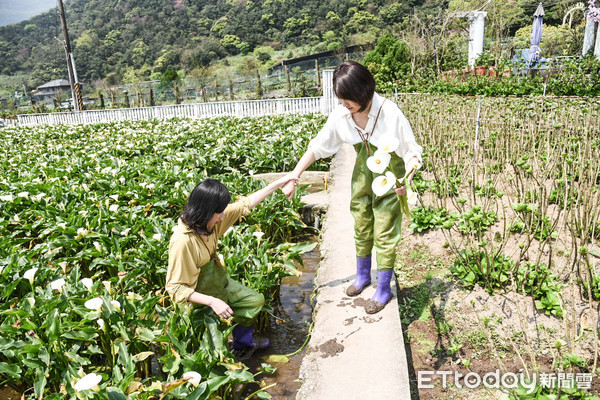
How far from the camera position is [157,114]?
15398 mm

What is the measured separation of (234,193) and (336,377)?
2536 millimetres

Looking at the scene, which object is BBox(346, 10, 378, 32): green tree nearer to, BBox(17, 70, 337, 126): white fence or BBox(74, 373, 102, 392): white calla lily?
BBox(17, 70, 337, 126): white fence

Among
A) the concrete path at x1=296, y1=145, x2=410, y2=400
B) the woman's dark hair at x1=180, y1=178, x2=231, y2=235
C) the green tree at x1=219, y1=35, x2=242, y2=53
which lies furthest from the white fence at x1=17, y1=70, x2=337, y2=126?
the green tree at x1=219, y1=35, x2=242, y2=53

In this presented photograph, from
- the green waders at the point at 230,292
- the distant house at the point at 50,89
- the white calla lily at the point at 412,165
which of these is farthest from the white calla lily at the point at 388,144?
the distant house at the point at 50,89

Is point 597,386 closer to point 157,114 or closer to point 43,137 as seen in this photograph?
point 43,137

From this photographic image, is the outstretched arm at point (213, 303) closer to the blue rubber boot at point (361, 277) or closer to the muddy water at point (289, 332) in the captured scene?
the muddy water at point (289, 332)

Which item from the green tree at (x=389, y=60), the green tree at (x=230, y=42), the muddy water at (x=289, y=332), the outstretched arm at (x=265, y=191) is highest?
the green tree at (x=230, y=42)

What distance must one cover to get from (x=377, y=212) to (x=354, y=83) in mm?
722

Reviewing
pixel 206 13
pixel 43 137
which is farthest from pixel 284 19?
pixel 43 137

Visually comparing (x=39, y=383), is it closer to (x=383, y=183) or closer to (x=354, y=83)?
(x=383, y=183)

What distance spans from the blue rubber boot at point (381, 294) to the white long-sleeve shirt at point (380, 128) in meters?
0.66

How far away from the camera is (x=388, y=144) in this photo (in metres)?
2.18

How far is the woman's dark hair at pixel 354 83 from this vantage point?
7.11ft

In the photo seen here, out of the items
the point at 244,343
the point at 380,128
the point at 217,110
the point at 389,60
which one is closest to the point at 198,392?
the point at 244,343
